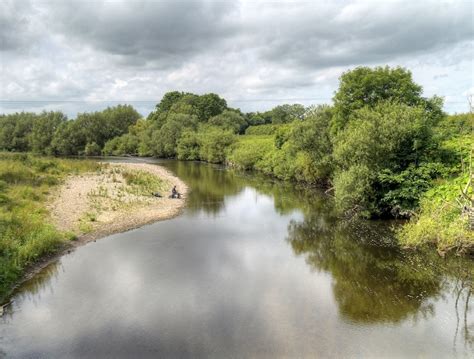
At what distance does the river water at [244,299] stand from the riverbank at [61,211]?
46.9 inches

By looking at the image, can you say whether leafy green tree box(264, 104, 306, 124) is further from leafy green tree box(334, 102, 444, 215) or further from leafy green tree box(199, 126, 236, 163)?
leafy green tree box(334, 102, 444, 215)

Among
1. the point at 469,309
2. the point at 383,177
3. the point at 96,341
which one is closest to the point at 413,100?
the point at 383,177

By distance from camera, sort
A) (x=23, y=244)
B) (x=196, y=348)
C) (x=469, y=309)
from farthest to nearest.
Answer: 1. (x=23, y=244)
2. (x=469, y=309)
3. (x=196, y=348)

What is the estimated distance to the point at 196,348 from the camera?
13.8m

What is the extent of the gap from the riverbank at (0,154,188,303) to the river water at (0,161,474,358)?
46.9 inches

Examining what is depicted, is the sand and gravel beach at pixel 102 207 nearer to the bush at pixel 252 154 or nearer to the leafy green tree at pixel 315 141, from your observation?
the leafy green tree at pixel 315 141

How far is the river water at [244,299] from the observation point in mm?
13961

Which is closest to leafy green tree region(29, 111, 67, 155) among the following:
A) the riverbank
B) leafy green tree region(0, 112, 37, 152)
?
leafy green tree region(0, 112, 37, 152)

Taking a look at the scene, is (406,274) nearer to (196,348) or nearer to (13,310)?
(196,348)

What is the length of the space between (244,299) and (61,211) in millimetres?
19644

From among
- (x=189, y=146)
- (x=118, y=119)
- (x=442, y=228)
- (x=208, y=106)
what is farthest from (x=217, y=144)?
(x=442, y=228)

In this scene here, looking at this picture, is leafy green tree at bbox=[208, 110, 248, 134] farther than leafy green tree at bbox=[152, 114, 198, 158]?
Yes

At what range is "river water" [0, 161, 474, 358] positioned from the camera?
1396 centimetres

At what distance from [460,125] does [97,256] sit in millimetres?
37689
